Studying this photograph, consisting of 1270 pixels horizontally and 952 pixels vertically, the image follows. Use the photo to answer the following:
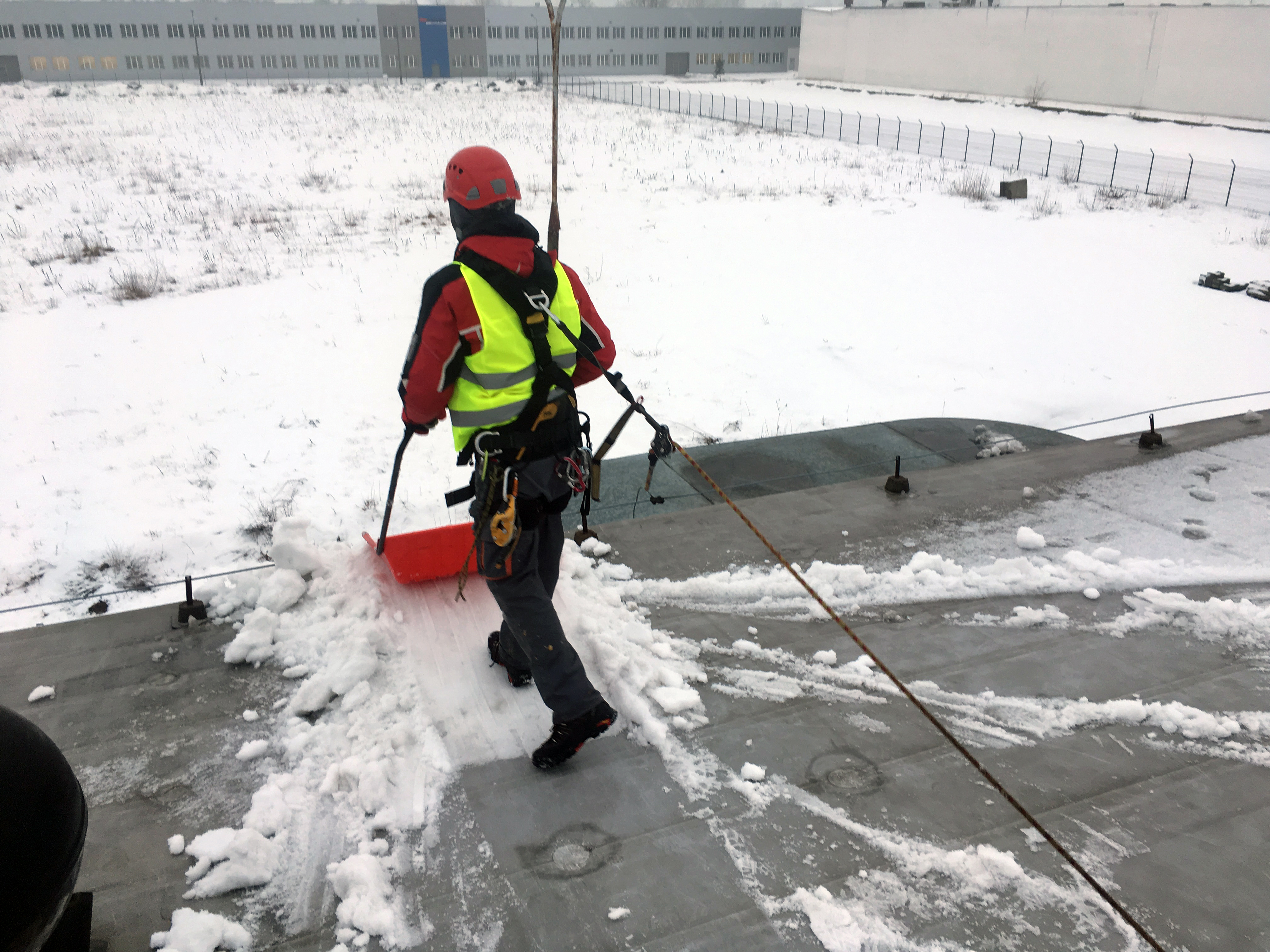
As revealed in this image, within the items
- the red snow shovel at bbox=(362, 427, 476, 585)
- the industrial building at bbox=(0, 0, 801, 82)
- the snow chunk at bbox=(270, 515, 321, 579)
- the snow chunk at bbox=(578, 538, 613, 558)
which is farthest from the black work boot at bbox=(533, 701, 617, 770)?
the industrial building at bbox=(0, 0, 801, 82)

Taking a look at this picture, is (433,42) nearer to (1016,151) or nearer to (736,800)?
(1016,151)

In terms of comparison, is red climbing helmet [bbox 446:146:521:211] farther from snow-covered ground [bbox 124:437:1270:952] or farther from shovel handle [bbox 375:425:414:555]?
snow-covered ground [bbox 124:437:1270:952]

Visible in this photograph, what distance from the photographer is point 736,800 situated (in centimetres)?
304

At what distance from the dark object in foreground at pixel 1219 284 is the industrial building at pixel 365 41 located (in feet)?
146

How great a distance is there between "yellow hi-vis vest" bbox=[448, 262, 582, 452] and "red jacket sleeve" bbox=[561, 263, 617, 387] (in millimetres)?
131

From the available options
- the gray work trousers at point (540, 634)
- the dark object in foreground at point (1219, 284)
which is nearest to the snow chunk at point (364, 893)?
the gray work trousers at point (540, 634)

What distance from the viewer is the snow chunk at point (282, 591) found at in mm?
4027

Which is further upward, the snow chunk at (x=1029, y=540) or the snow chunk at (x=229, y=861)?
the snow chunk at (x=1029, y=540)

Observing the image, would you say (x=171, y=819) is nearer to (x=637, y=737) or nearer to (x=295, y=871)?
(x=295, y=871)

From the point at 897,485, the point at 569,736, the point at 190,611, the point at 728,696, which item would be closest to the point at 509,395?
the point at 569,736

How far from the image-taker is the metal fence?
19.0 m

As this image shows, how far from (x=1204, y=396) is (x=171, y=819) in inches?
366

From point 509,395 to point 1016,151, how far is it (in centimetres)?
2647

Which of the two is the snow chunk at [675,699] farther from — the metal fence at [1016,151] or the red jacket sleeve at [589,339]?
the metal fence at [1016,151]
